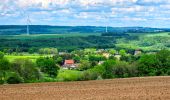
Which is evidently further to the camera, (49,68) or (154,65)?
(49,68)

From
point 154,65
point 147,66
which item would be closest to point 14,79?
point 147,66

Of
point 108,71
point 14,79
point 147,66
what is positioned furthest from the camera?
point 147,66

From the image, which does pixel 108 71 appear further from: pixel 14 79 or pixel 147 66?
pixel 14 79

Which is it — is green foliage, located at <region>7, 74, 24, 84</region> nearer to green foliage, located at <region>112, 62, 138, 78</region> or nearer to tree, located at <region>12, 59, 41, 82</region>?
tree, located at <region>12, 59, 41, 82</region>

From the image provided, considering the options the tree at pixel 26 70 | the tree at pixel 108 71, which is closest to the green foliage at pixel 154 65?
the tree at pixel 108 71

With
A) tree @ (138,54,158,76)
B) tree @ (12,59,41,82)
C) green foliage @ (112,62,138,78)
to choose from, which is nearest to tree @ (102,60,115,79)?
green foliage @ (112,62,138,78)

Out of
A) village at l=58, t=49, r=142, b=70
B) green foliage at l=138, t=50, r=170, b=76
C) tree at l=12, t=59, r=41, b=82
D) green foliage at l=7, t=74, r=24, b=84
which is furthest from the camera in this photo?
village at l=58, t=49, r=142, b=70

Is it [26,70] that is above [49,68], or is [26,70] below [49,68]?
above

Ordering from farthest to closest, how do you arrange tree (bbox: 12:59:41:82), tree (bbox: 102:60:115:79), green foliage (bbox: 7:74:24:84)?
tree (bbox: 102:60:115:79) < tree (bbox: 12:59:41:82) < green foliage (bbox: 7:74:24:84)

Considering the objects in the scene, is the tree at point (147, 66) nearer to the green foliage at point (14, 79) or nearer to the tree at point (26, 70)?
the tree at point (26, 70)

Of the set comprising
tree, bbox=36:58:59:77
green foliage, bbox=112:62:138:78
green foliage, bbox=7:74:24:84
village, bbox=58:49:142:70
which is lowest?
village, bbox=58:49:142:70

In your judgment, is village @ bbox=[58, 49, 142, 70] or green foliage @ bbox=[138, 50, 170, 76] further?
village @ bbox=[58, 49, 142, 70]

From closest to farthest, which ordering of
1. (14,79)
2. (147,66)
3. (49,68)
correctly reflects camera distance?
(14,79) → (147,66) → (49,68)

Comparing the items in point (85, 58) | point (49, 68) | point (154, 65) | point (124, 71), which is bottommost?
point (85, 58)
